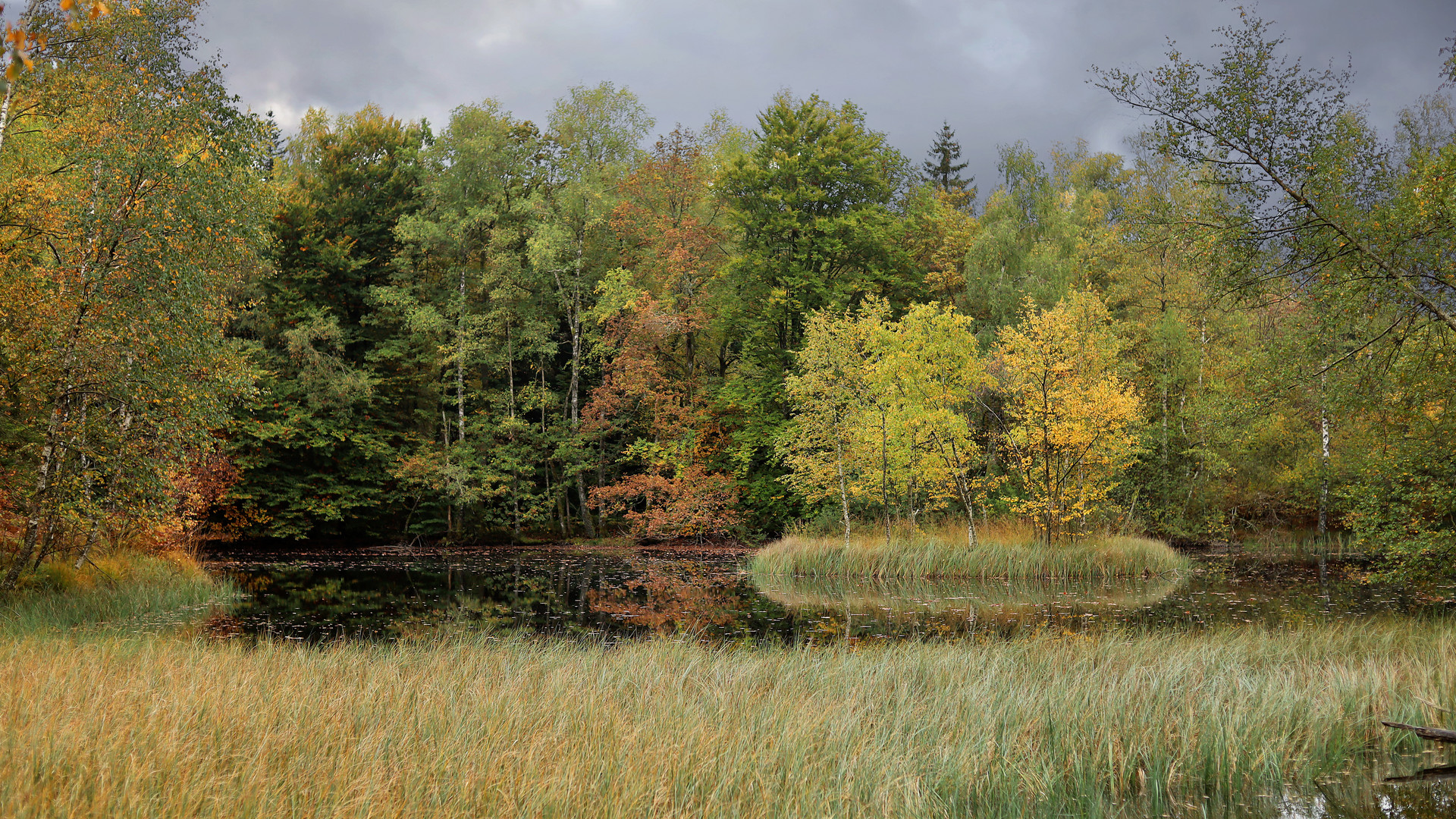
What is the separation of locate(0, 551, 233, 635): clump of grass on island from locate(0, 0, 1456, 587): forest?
0.70m

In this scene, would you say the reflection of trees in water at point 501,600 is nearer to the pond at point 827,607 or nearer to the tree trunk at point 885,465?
the pond at point 827,607

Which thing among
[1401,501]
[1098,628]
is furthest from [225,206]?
[1401,501]

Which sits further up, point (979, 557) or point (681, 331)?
point (681, 331)

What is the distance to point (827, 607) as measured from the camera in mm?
16078

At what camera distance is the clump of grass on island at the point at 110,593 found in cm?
1115

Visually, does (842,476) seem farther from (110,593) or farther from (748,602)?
(110,593)

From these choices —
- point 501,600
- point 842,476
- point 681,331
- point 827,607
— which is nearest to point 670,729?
point 827,607

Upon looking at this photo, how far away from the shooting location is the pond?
612cm

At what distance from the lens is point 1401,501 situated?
1269cm

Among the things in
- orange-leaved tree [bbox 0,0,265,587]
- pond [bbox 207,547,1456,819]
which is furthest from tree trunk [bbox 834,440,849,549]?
orange-leaved tree [bbox 0,0,265,587]

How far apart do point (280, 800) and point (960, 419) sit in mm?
20039

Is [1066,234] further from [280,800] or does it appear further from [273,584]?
[280,800]

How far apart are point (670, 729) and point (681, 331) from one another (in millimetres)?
26963

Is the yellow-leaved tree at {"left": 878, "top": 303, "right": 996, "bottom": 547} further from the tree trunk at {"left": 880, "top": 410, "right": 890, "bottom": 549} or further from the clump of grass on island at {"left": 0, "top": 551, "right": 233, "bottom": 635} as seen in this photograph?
the clump of grass on island at {"left": 0, "top": 551, "right": 233, "bottom": 635}
